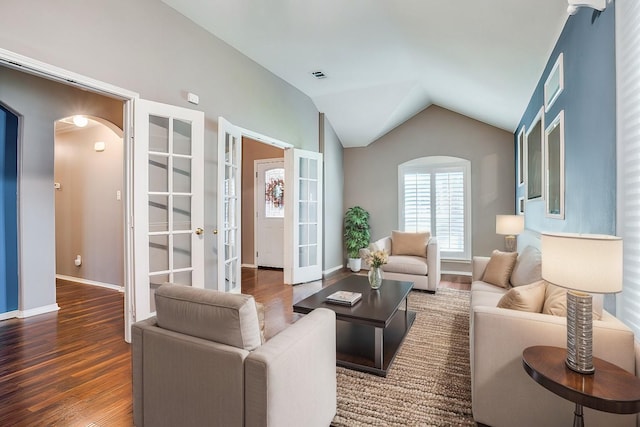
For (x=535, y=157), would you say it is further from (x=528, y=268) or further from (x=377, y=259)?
(x=377, y=259)

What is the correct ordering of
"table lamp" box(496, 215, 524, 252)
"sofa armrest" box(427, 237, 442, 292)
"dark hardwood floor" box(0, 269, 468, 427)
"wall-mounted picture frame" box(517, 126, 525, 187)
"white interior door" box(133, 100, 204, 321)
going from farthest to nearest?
"wall-mounted picture frame" box(517, 126, 525, 187), "sofa armrest" box(427, 237, 442, 292), "table lamp" box(496, 215, 524, 252), "white interior door" box(133, 100, 204, 321), "dark hardwood floor" box(0, 269, 468, 427)

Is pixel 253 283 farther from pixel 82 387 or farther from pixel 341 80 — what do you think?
pixel 341 80

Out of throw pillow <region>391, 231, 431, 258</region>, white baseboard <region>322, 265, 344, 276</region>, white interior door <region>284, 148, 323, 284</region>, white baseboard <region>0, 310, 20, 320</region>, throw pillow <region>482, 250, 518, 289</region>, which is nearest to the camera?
throw pillow <region>482, 250, 518, 289</region>

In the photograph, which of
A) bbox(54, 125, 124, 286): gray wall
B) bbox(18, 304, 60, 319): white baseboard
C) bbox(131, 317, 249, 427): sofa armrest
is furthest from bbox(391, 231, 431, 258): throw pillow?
bbox(18, 304, 60, 319): white baseboard

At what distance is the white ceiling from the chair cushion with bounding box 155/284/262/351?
9.08 feet

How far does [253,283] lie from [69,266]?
309cm

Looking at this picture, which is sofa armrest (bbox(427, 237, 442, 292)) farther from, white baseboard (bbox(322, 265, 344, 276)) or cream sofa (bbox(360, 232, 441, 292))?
white baseboard (bbox(322, 265, 344, 276))

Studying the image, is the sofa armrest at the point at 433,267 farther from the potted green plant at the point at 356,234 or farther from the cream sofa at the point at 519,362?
the cream sofa at the point at 519,362

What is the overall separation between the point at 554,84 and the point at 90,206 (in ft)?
20.5

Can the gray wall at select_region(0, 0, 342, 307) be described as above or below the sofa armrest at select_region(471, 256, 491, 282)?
above

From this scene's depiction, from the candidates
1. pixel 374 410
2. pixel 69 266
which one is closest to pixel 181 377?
pixel 374 410

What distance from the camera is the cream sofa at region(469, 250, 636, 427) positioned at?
1447mm

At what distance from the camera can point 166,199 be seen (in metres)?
3.10

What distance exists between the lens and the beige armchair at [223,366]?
1291 mm
